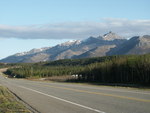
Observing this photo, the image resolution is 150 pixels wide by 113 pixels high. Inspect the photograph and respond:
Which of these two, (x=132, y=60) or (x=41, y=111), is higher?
(x=132, y=60)

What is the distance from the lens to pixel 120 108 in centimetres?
1465

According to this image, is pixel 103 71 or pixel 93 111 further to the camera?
pixel 103 71

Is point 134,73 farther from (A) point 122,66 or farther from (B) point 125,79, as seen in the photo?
(A) point 122,66

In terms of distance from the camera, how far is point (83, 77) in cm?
10231

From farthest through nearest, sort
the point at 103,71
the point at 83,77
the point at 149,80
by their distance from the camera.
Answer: the point at 83,77 < the point at 103,71 < the point at 149,80

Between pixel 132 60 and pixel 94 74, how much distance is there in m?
22.9

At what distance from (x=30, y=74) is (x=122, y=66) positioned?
346 feet

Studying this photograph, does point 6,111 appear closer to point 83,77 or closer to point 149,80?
point 149,80

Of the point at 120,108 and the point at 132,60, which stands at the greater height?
the point at 132,60

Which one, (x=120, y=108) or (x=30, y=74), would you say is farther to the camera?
(x=30, y=74)

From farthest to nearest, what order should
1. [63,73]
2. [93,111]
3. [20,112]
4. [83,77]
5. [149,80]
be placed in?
1. [63,73]
2. [83,77]
3. [149,80]
4. [20,112]
5. [93,111]

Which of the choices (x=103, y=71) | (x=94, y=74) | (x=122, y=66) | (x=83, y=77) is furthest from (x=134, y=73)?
(x=83, y=77)

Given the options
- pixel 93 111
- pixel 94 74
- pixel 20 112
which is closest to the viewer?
pixel 93 111

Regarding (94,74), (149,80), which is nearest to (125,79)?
(149,80)
